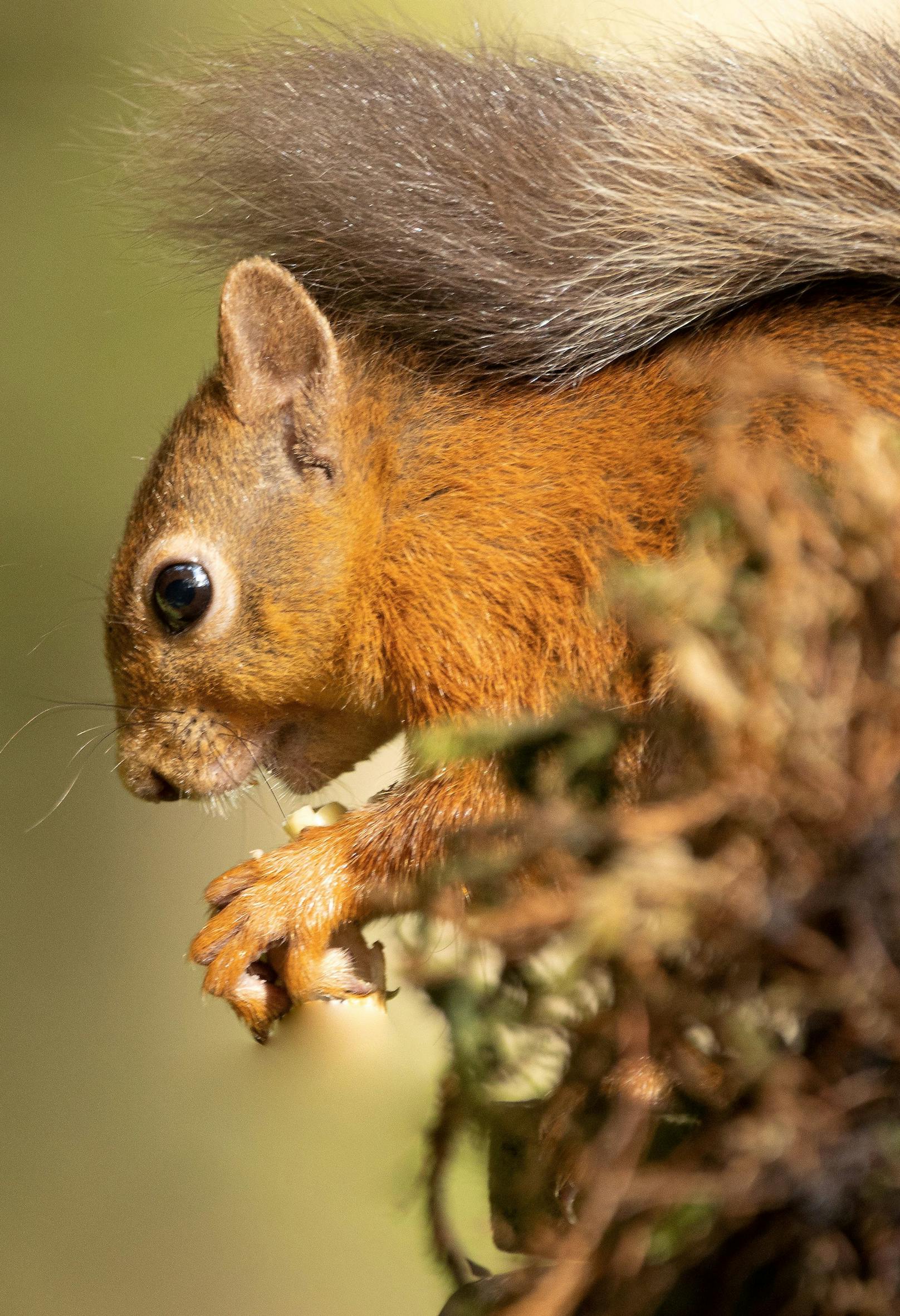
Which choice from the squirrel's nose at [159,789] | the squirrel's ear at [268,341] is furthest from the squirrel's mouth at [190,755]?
the squirrel's ear at [268,341]

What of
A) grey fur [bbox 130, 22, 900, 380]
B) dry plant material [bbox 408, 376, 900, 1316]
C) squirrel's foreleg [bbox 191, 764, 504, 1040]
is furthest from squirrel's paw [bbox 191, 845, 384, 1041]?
grey fur [bbox 130, 22, 900, 380]

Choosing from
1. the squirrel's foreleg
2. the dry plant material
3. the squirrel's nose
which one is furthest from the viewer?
the squirrel's nose

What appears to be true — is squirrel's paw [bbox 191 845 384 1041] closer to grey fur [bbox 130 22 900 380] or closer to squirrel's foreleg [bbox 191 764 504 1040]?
squirrel's foreleg [bbox 191 764 504 1040]

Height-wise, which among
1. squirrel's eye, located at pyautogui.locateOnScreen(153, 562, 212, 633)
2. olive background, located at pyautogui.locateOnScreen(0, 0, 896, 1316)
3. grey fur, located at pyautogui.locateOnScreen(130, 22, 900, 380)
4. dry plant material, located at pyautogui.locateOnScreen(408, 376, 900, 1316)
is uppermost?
grey fur, located at pyautogui.locateOnScreen(130, 22, 900, 380)

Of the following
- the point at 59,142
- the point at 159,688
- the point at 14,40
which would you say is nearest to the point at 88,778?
the point at 159,688

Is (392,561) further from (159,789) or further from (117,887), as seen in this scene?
(117,887)

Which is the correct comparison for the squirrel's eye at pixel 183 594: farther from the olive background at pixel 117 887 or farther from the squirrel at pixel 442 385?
the olive background at pixel 117 887

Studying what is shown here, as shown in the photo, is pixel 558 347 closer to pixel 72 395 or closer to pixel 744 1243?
pixel 744 1243

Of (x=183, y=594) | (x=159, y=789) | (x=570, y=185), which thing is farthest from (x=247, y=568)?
(x=570, y=185)
